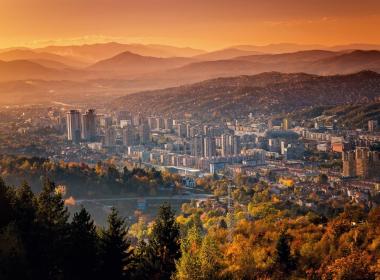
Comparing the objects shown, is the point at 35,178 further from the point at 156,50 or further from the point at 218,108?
the point at 156,50

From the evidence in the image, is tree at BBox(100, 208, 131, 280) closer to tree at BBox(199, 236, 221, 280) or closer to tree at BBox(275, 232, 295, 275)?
tree at BBox(199, 236, 221, 280)

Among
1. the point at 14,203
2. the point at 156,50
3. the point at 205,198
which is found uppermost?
the point at 156,50

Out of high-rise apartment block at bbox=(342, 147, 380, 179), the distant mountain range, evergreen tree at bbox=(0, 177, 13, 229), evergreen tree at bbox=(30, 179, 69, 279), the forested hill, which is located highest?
the distant mountain range

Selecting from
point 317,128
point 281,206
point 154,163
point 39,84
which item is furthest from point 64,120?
point 39,84

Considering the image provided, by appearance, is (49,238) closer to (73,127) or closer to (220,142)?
(220,142)

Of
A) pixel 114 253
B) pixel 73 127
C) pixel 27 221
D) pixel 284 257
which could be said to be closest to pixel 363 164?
pixel 284 257

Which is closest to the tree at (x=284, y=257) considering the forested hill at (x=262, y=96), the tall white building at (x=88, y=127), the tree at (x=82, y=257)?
the tree at (x=82, y=257)

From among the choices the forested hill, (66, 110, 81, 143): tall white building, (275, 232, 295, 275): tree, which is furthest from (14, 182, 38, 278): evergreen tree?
the forested hill
